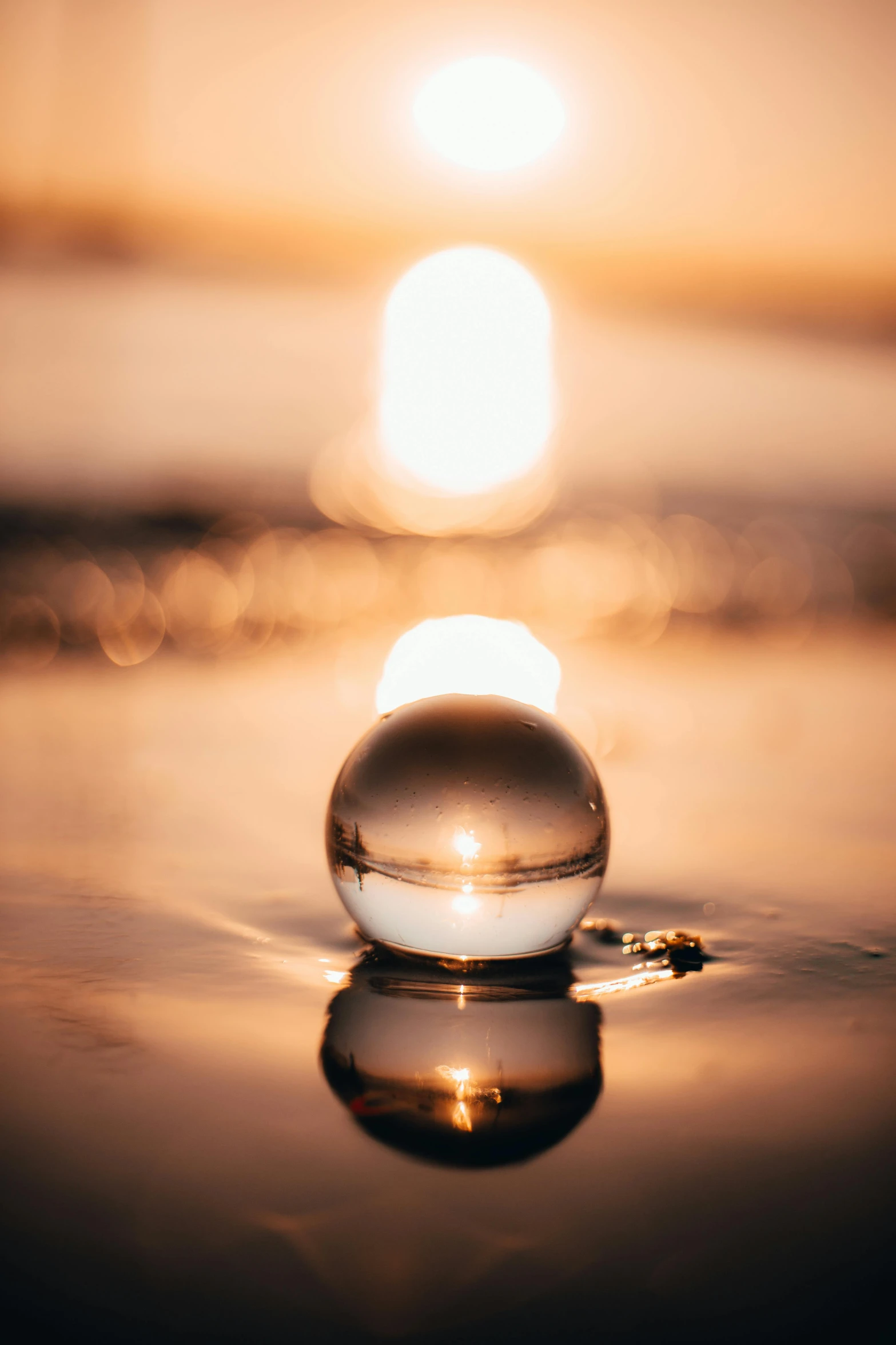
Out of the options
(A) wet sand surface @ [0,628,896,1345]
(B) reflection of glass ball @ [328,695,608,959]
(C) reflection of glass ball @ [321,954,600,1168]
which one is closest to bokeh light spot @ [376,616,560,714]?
(A) wet sand surface @ [0,628,896,1345]

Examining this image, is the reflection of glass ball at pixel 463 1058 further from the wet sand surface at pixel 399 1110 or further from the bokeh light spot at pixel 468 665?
the bokeh light spot at pixel 468 665

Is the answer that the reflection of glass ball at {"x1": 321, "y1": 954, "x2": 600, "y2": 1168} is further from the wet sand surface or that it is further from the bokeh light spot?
the bokeh light spot

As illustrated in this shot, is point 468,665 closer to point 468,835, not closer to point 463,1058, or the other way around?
point 468,835

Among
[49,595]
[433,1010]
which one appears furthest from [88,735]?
[49,595]

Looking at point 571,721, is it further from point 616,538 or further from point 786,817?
point 616,538

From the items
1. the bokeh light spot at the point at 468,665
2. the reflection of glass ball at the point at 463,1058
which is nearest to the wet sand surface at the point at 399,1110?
the reflection of glass ball at the point at 463,1058
